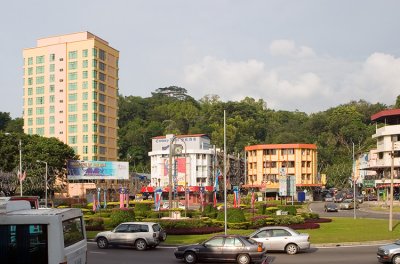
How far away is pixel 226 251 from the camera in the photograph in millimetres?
24000

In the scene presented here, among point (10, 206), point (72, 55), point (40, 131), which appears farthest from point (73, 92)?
point (10, 206)

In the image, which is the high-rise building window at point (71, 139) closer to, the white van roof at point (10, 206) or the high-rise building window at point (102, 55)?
the high-rise building window at point (102, 55)

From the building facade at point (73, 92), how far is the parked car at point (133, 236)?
8350 cm

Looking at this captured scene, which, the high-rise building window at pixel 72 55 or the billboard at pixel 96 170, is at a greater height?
the high-rise building window at pixel 72 55

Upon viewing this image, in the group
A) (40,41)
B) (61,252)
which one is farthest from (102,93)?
(61,252)

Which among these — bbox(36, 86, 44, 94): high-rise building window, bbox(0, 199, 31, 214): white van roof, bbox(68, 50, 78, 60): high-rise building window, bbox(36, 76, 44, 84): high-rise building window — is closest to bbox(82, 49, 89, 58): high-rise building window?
bbox(68, 50, 78, 60): high-rise building window

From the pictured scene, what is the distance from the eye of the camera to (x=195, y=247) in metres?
24.5

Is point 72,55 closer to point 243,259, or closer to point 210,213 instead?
point 210,213

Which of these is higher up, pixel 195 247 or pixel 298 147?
pixel 298 147

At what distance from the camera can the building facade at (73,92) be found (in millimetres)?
112875

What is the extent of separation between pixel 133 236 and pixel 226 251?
7807 mm

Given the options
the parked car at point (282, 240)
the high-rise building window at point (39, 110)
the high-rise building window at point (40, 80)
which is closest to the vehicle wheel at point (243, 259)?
the parked car at point (282, 240)

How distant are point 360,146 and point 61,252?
135m

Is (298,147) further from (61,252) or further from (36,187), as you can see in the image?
(61,252)
